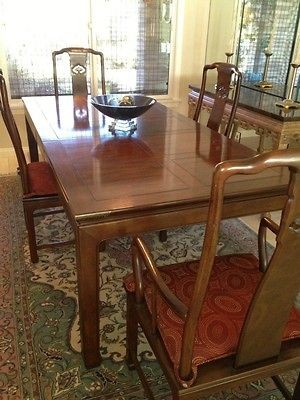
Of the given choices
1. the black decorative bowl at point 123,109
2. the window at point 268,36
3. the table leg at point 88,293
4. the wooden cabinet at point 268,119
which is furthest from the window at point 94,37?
the table leg at point 88,293

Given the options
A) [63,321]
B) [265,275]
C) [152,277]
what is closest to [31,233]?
[63,321]

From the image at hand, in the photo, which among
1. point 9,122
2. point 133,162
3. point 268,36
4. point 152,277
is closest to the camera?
point 152,277

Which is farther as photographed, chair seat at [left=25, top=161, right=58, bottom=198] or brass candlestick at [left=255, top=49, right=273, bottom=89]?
brass candlestick at [left=255, top=49, right=273, bottom=89]

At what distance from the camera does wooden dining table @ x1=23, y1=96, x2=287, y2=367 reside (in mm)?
1239

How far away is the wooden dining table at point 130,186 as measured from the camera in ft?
4.07

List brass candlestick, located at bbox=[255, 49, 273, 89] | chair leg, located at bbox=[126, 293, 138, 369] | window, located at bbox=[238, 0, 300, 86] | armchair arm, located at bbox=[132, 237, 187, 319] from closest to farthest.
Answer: armchair arm, located at bbox=[132, 237, 187, 319], chair leg, located at bbox=[126, 293, 138, 369], brass candlestick, located at bbox=[255, 49, 273, 89], window, located at bbox=[238, 0, 300, 86]

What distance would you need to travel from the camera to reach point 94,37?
364cm

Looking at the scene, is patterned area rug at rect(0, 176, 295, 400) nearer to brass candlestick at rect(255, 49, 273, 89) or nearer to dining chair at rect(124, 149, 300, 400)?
dining chair at rect(124, 149, 300, 400)

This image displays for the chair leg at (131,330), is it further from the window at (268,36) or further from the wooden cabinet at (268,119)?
the window at (268,36)

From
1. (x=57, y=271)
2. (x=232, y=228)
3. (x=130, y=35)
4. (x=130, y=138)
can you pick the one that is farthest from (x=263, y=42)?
(x=57, y=271)

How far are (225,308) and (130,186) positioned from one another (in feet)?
1.78

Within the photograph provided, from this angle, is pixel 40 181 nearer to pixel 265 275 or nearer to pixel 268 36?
pixel 265 275

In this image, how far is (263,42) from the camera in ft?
11.4

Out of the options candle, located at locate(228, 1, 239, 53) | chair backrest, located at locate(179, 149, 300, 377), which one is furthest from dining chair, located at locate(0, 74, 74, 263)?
candle, located at locate(228, 1, 239, 53)
